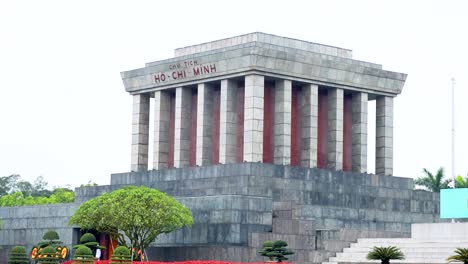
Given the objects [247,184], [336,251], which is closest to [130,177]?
[247,184]

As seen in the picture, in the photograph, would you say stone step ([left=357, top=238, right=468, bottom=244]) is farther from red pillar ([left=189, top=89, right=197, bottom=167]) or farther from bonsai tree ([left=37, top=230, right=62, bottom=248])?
bonsai tree ([left=37, top=230, right=62, bottom=248])

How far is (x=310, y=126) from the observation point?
53.0 meters

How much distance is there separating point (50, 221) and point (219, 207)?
37.9ft

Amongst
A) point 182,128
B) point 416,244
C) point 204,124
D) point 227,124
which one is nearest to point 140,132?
point 182,128

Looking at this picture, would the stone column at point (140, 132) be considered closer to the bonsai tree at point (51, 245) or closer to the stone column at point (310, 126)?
the bonsai tree at point (51, 245)

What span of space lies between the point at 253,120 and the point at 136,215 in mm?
9442

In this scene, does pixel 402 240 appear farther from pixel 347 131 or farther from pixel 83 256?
pixel 83 256

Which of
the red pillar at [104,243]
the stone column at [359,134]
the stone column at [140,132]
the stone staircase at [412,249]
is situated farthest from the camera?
the stone column at [140,132]

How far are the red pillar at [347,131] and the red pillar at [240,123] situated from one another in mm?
6493

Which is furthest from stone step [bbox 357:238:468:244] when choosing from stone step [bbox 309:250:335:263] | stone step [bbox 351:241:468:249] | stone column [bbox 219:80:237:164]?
stone column [bbox 219:80:237:164]

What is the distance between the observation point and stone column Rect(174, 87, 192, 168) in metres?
55.0

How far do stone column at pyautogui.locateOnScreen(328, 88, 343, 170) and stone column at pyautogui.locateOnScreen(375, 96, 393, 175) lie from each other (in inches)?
125

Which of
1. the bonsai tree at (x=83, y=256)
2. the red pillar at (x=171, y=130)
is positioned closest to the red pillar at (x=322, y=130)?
the red pillar at (x=171, y=130)

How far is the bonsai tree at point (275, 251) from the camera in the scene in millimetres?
41188
